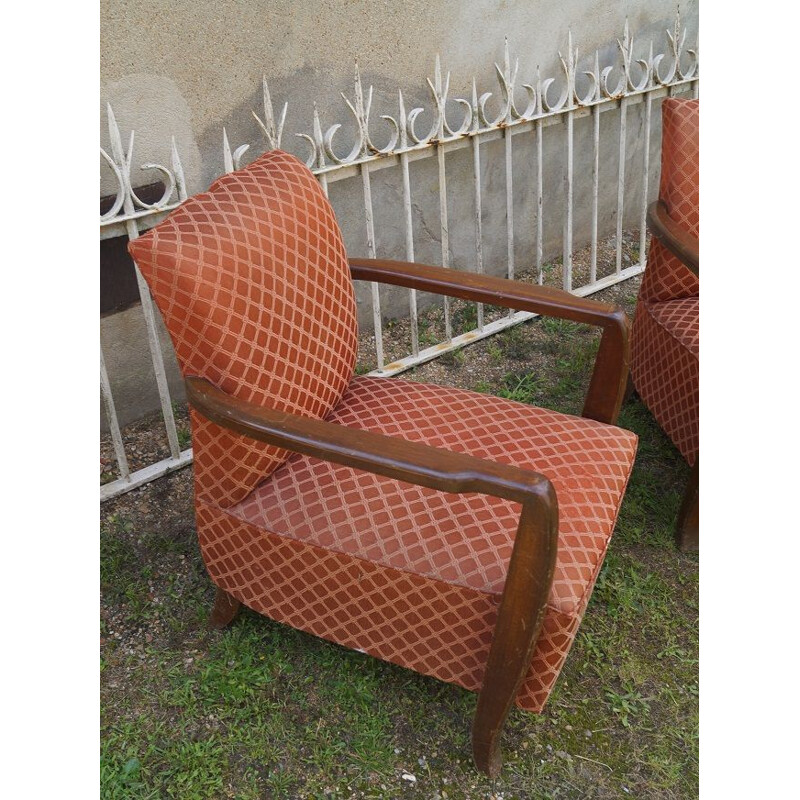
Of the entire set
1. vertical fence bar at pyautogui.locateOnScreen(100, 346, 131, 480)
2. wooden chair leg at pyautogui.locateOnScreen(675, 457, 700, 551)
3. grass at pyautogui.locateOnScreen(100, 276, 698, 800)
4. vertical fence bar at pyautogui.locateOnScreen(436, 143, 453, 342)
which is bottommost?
grass at pyautogui.locateOnScreen(100, 276, 698, 800)

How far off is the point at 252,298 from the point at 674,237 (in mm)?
1216

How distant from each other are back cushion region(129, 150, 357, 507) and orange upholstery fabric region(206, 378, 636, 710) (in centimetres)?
11

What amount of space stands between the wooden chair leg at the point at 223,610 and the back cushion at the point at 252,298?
370mm

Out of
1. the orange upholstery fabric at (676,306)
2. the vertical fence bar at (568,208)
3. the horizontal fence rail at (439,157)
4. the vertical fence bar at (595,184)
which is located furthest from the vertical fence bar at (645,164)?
the orange upholstery fabric at (676,306)

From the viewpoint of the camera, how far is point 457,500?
1.70 meters

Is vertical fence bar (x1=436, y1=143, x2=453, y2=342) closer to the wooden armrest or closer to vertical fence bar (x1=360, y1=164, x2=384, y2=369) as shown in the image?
vertical fence bar (x1=360, y1=164, x2=384, y2=369)

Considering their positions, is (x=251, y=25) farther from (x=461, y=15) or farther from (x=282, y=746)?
(x=282, y=746)

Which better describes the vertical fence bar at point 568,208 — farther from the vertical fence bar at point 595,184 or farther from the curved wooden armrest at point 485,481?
the curved wooden armrest at point 485,481

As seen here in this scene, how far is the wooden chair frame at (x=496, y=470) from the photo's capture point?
1362 millimetres

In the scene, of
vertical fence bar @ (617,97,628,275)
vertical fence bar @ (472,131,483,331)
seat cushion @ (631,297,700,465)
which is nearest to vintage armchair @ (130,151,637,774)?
seat cushion @ (631,297,700,465)

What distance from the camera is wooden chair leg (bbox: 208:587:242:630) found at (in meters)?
2.06

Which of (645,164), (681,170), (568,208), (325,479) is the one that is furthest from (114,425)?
(645,164)

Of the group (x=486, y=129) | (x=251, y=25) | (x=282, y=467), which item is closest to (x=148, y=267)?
(x=282, y=467)

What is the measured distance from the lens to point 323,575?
1.72 metres
